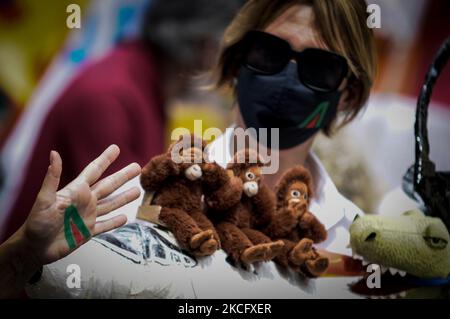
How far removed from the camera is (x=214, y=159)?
49.9 inches

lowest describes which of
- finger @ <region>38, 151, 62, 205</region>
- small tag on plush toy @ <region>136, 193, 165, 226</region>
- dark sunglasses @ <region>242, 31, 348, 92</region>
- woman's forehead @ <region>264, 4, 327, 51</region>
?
small tag on plush toy @ <region>136, 193, 165, 226</region>

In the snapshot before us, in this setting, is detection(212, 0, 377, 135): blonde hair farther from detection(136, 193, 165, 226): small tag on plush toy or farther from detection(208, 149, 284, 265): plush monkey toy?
detection(136, 193, 165, 226): small tag on plush toy

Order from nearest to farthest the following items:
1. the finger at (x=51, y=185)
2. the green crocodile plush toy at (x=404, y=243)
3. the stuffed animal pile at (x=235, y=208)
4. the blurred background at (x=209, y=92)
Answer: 1. the finger at (x=51, y=185)
2. the stuffed animal pile at (x=235, y=208)
3. the green crocodile plush toy at (x=404, y=243)
4. the blurred background at (x=209, y=92)

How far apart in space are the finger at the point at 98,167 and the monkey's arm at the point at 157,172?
0.06 m

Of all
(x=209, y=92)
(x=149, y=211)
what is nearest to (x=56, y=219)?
(x=149, y=211)

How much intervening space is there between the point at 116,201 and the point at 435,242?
63cm

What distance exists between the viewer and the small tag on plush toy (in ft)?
3.98

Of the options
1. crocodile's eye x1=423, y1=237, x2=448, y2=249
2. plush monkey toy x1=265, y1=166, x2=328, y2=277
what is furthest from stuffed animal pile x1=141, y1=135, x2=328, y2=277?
crocodile's eye x1=423, y1=237, x2=448, y2=249

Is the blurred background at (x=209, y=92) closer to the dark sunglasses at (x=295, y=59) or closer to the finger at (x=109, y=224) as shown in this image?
the dark sunglasses at (x=295, y=59)

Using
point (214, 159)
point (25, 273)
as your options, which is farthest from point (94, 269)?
point (214, 159)

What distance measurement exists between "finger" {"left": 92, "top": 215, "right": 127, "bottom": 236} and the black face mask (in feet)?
1.11

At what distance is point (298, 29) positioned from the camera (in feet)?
4.42

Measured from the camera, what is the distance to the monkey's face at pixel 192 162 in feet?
3.92

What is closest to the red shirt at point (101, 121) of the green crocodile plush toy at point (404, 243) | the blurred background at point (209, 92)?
the blurred background at point (209, 92)
